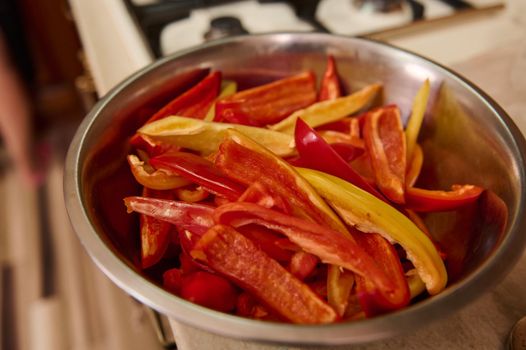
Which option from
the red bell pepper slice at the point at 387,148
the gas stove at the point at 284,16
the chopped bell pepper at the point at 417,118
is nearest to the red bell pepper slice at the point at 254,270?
the red bell pepper slice at the point at 387,148

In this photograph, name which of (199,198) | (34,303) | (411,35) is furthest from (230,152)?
(34,303)

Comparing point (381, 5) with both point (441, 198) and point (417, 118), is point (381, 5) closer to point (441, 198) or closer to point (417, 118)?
point (417, 118)

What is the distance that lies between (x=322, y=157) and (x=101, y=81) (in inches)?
22.1

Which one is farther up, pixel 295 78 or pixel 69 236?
pixel 295 78

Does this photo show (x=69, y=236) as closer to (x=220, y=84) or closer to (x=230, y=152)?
(x=220, y=84)

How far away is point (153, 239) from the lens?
0.65 m

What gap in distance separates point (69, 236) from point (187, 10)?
3.54 feet

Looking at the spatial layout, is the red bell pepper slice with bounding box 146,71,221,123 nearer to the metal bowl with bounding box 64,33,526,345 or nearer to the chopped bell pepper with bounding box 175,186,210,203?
the metal bowl with bounding box 64,33,526,345

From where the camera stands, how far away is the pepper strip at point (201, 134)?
0.71 m

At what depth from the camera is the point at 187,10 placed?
4.08ft

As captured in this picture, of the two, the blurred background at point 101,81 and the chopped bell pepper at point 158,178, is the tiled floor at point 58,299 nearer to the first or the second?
the blurred background at point 101,81

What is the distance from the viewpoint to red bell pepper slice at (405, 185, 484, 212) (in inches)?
26.5

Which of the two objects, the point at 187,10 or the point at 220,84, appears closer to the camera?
the point at 220,84

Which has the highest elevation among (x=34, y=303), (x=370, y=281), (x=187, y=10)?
(x=187, y=10)
